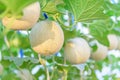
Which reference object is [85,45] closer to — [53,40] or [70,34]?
[70,34]

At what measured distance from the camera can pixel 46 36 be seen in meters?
0.68

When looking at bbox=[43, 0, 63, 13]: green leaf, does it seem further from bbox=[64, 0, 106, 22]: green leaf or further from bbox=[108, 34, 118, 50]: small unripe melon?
bbox=[108, 34, 118, 50]: small unripe melon

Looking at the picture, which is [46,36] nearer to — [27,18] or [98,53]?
[27,18]

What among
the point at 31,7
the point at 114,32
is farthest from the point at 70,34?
the point at 114,32

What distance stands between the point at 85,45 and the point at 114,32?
0.50m

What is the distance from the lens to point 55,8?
69cm

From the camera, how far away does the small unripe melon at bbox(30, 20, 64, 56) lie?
26.9 inches

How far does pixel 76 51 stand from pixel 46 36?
232 mm

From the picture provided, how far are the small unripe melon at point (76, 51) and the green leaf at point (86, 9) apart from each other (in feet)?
0.66

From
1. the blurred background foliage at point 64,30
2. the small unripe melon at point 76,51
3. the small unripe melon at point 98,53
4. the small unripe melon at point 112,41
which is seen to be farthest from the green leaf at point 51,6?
the small unripe melon at point 112,41

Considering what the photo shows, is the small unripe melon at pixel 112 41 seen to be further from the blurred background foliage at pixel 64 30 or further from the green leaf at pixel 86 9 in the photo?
the green leaf at pixel 86 9

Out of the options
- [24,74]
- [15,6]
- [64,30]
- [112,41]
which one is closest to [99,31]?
[64,30]

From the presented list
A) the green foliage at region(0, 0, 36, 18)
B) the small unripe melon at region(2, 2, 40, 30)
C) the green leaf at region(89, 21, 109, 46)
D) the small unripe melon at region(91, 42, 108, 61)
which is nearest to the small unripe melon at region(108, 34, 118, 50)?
the small unripe melon at region(91, 42, 108, 61)

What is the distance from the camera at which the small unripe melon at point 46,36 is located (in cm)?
68
